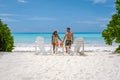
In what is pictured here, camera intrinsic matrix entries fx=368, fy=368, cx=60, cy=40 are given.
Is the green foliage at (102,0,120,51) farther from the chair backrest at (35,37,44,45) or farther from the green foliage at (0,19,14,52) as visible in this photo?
the green foliage at (0,19,14,52)

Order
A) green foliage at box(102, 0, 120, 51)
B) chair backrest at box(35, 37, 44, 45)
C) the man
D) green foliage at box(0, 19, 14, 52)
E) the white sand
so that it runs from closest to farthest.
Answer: the white sand
chair backrest at box(35, 37, 44, 45)
the man
green foliage at box(0, 19, 14, 52)
green foliage at box(102, 0, 120, 51)

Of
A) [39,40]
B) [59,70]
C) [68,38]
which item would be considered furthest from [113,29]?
[59,70]

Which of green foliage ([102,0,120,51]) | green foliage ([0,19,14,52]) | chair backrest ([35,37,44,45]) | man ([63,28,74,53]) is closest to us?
chair backrest ([35,37,44,45])

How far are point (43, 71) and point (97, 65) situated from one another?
10.1ft

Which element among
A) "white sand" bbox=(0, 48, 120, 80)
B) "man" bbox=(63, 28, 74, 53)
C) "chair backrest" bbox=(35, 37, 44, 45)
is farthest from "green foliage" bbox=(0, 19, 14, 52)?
"white sand" bbox=(0, 48, 120, 80)

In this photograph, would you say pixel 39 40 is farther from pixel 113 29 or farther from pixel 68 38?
pixel 113 29

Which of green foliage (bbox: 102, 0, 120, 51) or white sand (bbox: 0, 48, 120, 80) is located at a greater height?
green foliage (bbox: 102, 0, 120, 51)

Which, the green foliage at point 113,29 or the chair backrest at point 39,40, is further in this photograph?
the green foliage at point 113,29

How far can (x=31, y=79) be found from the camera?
1315cm

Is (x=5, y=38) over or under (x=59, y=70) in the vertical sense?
over

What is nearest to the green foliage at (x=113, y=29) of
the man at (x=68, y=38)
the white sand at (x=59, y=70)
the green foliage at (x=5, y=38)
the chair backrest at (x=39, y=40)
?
the man at (x=68, y=38)

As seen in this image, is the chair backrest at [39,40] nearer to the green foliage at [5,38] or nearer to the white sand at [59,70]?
the green foliage at [5,38]

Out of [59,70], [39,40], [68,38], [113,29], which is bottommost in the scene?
[59,70]

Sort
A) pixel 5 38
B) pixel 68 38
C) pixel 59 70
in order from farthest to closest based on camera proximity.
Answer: pixel 5 38 < pixel 68 38 < pixel 59 70
